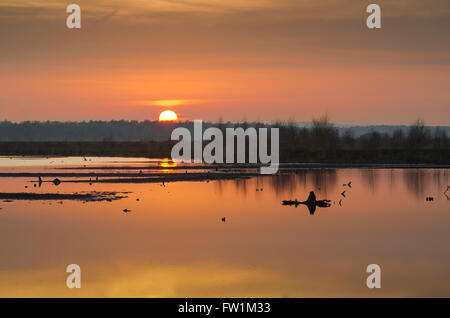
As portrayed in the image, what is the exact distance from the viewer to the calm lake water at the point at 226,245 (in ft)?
72.4

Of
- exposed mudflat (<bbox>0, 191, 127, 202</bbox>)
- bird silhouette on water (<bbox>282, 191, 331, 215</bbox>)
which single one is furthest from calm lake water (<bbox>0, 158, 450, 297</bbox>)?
exposed mudflat (<bbox>0, 191, 127, 202</bbox>)

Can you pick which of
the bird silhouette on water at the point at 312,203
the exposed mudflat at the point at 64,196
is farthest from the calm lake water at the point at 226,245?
the exposed mudflat at the point at 64,196

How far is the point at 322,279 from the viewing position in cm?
2316

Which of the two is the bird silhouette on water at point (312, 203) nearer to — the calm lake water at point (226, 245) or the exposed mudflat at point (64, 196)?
the calm lake water at point (226, 245)

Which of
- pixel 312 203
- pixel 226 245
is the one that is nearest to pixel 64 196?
pixel 312 203

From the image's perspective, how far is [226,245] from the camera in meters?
30.0

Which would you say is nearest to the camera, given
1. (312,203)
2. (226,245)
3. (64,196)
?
(226,245)

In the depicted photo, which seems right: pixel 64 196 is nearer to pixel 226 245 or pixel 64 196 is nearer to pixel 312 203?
pixel 312 203

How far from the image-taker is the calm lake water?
869 inches

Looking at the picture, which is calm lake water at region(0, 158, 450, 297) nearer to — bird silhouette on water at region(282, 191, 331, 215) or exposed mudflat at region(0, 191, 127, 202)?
bird silhouette on water at region(282, 191, 331, 215)

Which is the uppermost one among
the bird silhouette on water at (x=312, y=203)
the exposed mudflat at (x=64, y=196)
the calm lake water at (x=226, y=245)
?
the exposed mudflat at (x=64, y=196)

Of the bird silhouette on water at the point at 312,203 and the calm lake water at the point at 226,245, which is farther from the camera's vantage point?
the bird silhouette on water at the point at 312,203

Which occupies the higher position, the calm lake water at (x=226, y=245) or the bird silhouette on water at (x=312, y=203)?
the bird silhouette on water at (x=312, y=203)

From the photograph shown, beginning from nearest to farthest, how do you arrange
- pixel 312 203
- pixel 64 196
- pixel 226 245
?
pixel 226 245
pixel 312 203
pixel 64 196
